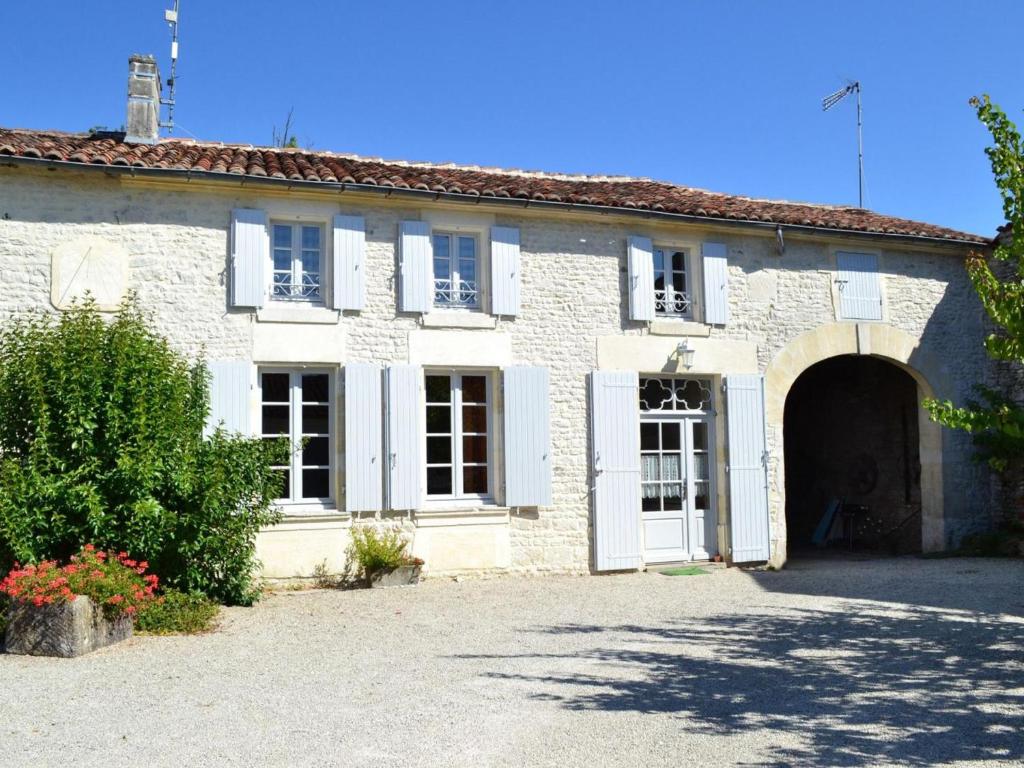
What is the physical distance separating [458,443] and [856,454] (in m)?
6.97

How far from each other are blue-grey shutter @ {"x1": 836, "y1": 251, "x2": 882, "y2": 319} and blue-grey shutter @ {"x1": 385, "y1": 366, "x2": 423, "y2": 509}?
5.48 m

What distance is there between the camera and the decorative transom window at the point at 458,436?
9.97 meters

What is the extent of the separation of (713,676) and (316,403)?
524 cm

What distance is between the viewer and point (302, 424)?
952 centimetres

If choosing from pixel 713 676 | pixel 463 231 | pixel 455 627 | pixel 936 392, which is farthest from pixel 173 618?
pixel 936 392

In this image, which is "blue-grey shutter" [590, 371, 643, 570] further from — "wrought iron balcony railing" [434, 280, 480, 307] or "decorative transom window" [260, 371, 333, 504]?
"decorative transom window" [260, 371, 333, 504]

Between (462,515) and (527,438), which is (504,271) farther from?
(462,515)

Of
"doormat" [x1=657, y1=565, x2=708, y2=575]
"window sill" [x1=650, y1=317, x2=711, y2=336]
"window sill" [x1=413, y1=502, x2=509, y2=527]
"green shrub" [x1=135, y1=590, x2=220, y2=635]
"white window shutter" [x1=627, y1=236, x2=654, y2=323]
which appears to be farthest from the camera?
"window sill" [x1=650, y1=317, x2=711, y2=336]

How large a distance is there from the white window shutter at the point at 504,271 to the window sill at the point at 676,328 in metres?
1.67

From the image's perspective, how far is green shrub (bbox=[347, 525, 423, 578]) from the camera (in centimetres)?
929

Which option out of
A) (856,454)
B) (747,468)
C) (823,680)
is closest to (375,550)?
(747,468)

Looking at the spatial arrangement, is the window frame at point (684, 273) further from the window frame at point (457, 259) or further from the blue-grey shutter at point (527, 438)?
the window frame at point (457, 259)

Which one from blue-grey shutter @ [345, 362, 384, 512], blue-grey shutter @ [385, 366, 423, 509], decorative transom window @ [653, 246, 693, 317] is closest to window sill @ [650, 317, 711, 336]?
decorative transom window @ [653, 246, 693, 317]

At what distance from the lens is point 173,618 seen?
23.7 ft
